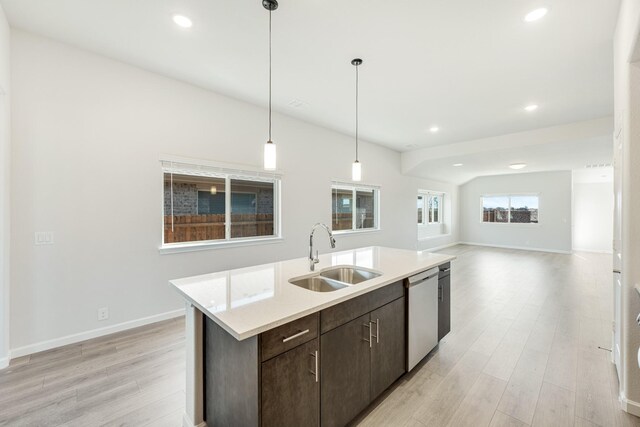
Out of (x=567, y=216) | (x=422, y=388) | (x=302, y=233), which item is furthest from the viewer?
(x=567, y=216)

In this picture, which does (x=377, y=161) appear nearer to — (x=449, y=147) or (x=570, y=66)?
(x=449, y=147)

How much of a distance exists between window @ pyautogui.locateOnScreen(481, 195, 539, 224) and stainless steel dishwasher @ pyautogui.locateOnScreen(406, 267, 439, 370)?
8.59m

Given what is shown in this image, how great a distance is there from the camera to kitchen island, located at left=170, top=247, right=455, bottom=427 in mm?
1236

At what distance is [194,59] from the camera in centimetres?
283

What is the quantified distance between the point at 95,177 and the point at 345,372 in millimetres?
3027

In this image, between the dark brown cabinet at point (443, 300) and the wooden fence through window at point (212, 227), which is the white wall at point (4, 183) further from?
the dark brown cabinet at point (443, 300)

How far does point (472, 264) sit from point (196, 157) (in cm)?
639

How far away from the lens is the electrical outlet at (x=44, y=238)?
8.26 feet

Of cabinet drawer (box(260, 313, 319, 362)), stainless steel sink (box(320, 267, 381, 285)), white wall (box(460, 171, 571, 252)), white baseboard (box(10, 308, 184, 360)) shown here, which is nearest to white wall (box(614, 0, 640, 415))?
stainless steel sink (box(320, 267, 381, 285))

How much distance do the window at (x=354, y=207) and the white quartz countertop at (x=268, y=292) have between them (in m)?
2.95

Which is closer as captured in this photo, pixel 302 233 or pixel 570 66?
pixel 570 66

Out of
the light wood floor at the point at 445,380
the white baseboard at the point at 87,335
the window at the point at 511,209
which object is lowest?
the light wood floor at the point at 445,380

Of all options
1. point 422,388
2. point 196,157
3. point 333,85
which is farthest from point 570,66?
point 196,157

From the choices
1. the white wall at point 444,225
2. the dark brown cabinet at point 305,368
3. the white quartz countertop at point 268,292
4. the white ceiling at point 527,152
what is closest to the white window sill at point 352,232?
the white ceiling at point 527,152
